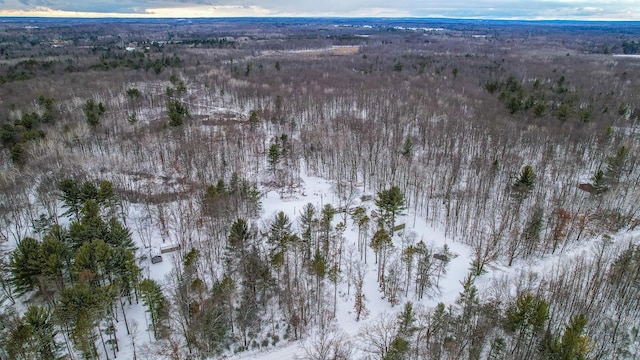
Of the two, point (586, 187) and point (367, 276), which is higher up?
point (586, 187)

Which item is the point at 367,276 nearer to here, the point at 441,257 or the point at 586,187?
the point at 441,257

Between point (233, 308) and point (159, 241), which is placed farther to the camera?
A: point (159, 241)

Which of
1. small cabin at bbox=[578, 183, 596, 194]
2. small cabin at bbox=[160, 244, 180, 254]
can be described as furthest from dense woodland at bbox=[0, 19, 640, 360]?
small cabin at bbox=[578, 183, 596, 194]

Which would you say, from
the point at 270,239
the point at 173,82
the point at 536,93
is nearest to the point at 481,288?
the point at 270,239

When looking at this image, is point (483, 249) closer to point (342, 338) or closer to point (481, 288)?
point (481, 288)

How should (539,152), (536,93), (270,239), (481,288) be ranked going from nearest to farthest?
(481,288) → (270,239) → (539,152) → (536,93)

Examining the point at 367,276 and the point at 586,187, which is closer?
the point at 367,276

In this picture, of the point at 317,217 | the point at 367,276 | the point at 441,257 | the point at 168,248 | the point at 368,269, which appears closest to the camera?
the point at 367,276

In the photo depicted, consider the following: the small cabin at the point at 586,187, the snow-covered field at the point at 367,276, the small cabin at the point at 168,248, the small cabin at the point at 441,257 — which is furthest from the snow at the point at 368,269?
the small cabin at the point at 586,187

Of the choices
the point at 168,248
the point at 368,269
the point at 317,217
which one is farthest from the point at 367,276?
the point at 168,248

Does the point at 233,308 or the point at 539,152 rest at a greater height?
the point at 539,152
